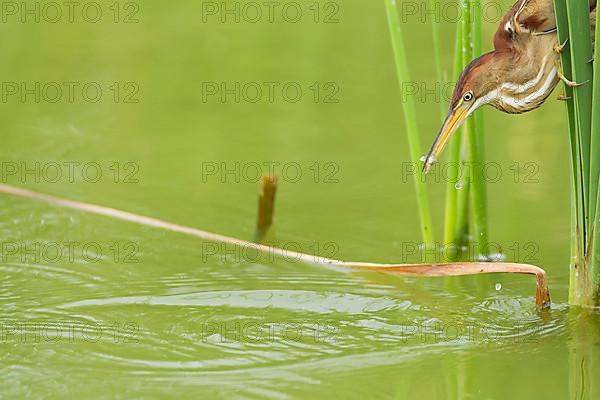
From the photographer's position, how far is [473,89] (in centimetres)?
274

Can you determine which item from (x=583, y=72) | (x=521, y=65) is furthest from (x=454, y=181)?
(x=583, y=72)

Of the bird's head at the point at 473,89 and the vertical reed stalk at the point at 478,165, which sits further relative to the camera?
the vertical reed stalk at the point at 478,165

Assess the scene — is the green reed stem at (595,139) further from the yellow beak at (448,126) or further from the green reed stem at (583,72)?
the yellow beak at (448,126)

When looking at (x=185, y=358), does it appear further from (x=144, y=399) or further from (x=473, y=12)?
(x=473, y=12)

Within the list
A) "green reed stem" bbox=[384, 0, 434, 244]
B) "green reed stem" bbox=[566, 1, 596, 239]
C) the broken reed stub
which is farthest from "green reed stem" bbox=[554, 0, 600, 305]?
the broken reed stub

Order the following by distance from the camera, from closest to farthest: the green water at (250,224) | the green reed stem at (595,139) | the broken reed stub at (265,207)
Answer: the green reed stem at (595,139) → the green water at (250,224) → the broken reed stub at (265,207)

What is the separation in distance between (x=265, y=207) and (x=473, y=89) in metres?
1.19

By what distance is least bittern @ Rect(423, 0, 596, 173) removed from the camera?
2.73 m

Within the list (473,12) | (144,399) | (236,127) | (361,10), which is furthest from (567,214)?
(361,10)

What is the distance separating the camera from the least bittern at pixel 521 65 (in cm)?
273

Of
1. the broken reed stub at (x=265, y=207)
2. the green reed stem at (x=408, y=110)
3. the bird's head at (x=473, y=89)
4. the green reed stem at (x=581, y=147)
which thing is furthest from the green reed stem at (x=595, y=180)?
the broken reed stub at (x=265, y=207)

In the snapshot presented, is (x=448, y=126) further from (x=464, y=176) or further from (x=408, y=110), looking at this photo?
(x=464, y=176)

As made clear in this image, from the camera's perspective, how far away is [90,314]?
10.1ft

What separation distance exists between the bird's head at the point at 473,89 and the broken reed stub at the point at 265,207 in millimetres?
983
